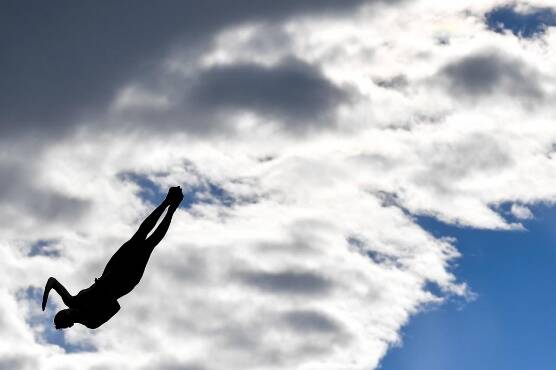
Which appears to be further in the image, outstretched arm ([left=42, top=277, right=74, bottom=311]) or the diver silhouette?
the diver silhouette

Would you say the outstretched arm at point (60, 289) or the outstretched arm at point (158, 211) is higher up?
the outstretched arm at point (158, 211)

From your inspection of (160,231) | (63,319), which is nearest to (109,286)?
(63,319)

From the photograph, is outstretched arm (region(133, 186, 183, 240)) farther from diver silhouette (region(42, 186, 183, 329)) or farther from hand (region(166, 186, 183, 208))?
diver silhouette (region(42, 186, 183, 329))

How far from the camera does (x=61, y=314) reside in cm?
1889

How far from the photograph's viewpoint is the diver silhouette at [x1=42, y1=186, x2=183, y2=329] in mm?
18703

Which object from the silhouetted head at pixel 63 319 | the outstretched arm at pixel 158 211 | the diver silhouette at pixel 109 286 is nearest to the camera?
the outstretched arm at pixel 158 211

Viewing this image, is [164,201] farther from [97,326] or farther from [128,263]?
[97,326]

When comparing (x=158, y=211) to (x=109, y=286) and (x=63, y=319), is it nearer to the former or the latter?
(x=109, y=286)

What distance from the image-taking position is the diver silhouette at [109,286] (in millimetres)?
18703

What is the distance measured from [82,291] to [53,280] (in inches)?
30.1

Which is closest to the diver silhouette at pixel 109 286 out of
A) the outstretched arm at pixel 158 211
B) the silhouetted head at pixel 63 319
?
the silhouetted head at pixel 63 319

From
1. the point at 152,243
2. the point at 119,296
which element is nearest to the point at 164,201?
the point at 152,243

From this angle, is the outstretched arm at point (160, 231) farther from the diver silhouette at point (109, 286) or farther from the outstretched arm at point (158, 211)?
the outstretched arm at point (158, 211)

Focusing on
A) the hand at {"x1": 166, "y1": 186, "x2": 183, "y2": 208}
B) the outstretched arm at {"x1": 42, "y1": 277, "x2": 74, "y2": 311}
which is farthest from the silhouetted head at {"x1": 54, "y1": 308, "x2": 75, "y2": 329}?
the hand at {"x1": 166, "y1": 186, "x2": 183, "y2": 208}
